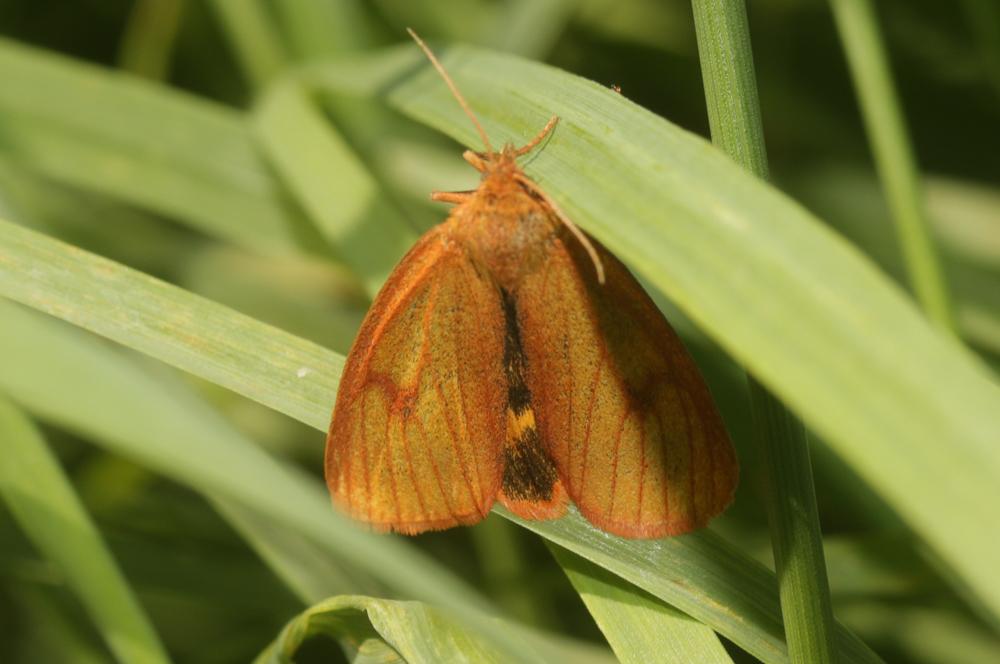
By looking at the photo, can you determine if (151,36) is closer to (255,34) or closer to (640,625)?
(255,34)

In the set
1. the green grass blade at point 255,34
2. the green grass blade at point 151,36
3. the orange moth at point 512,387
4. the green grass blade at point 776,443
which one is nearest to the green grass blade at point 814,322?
the green grass blade at point 776,443

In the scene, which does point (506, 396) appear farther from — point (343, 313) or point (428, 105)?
point (343, 313)

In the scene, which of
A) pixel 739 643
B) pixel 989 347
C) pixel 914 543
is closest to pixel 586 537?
pixel 739 643

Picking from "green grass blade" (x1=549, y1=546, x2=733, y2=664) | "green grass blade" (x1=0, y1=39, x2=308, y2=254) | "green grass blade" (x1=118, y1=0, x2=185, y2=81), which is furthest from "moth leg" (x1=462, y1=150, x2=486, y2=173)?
"green grass blade" (x1=118, y1=0, x2=185, y2=81)

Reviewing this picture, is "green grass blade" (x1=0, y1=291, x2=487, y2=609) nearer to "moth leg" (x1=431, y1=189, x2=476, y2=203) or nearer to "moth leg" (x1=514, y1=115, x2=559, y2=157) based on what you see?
"moth leg" (x1=514, y1=115, x2=559, y2=157)

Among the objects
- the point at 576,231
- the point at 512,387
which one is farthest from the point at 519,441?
the point at 576,231

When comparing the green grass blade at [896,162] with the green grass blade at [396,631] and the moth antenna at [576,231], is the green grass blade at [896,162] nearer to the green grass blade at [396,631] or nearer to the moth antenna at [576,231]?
the moth antenna at [576,231]
